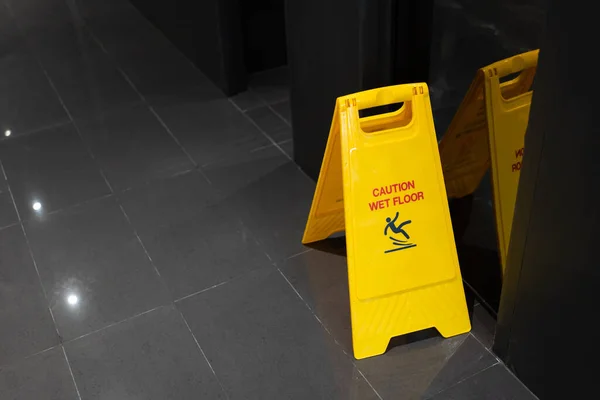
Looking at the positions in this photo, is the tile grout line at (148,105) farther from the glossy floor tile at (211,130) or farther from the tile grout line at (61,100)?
the tile grout line at (61,100)

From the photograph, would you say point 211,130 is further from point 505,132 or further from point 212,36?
point 505,132

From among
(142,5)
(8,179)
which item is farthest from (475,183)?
(142,5)

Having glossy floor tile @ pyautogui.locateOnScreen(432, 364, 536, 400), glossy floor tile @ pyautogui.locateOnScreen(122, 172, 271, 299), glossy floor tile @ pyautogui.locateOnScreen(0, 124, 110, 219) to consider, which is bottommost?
Answer: glossy floor tile @ pyautogui.locateOnScreen(432, 364, 536, 400)

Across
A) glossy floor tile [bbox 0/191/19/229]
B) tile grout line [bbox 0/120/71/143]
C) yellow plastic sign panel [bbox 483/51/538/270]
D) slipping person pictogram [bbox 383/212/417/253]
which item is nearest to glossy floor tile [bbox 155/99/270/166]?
tile grout line [bbox 0/120/71/143]

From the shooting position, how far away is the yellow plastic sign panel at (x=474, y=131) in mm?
2275

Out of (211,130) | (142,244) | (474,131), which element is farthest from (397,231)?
(211,130)

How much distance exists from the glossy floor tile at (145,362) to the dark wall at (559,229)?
100cm

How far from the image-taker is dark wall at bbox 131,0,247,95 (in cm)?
360

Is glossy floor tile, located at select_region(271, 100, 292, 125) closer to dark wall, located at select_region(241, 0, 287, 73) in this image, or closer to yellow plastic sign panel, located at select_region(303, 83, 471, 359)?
dark wall, located at select_region(241, 0, 287, 73)

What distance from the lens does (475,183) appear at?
287 centimetres

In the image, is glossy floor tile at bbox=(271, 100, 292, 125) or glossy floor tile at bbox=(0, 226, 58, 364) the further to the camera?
glossy floor tile at bbox=(271, 100, 292, 125)

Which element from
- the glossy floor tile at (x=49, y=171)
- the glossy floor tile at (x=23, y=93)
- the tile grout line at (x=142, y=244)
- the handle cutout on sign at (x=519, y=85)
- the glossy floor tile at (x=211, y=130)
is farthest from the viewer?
the glossy floor tile at (x=23, y=93)

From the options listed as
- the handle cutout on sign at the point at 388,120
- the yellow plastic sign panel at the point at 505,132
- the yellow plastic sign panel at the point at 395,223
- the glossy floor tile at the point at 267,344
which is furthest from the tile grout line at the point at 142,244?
the yellow plastic sign panel at the point at 505,132

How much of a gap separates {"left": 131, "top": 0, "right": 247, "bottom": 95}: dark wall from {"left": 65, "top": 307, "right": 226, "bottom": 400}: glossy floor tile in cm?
170
